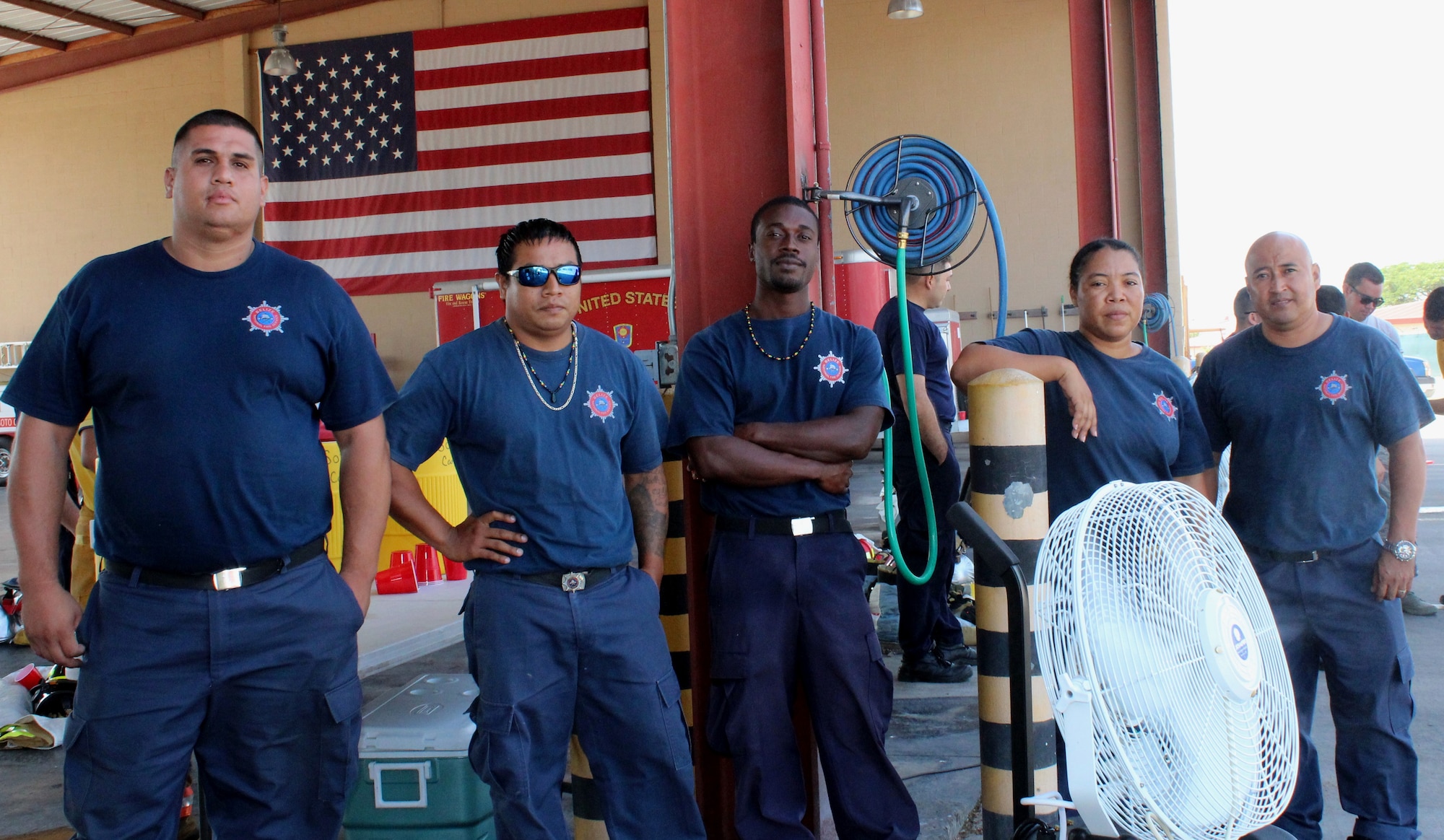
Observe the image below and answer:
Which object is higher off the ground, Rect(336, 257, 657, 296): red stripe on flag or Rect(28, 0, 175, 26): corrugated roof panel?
Rect(28, 0, 175, 26): corrugated roof panel

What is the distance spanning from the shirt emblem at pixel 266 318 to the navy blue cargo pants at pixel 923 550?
3.14 meters

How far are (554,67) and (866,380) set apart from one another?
12.7m

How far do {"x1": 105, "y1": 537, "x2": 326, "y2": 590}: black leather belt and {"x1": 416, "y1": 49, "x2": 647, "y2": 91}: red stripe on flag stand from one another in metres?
13.2

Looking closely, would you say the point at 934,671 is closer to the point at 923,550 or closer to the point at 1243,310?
the point at 923,550

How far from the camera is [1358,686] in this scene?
3.10m

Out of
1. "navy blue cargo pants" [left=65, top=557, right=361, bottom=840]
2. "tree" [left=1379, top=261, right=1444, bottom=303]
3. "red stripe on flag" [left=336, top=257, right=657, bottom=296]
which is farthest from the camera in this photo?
"tree" [left=1379, top=261, right=1444, bottom=303]

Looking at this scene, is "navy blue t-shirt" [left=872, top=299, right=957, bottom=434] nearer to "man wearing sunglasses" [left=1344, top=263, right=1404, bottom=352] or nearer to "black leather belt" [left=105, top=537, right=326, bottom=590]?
"black leather belt" [left=105, top=537, right=326, bottom=590]

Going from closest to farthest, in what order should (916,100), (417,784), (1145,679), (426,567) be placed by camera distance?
(1145,679)
(417,784)
(426,567)
(916,100)

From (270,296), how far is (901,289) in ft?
5.68

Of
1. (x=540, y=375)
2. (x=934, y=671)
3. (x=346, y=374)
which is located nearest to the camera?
(x=346, y=374)

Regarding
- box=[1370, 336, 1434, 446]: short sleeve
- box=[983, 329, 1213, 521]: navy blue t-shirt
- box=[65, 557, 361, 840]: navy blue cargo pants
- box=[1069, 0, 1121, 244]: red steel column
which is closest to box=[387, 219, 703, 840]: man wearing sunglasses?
box=[65, 557, 361, 840]: navy blue cargo pants

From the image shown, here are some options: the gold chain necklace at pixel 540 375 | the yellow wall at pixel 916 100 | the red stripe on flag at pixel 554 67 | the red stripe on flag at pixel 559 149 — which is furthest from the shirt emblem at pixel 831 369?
the red stripe on flag at pixel 554 67

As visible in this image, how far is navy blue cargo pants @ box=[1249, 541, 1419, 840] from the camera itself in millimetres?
3074

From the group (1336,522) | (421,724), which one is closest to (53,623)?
(421,724)
